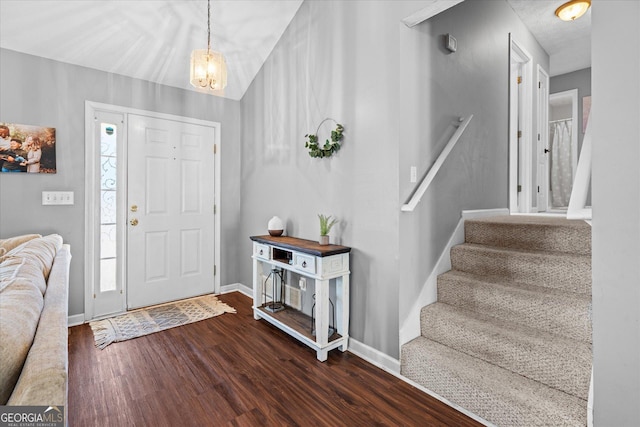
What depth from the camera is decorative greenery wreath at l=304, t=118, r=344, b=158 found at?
253cm

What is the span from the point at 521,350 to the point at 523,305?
12.6 inches

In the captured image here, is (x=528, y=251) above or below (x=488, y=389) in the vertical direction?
above

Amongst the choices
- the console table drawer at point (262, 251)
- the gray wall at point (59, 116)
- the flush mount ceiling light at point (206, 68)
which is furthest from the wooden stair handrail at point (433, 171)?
the gray wall at point (59, 116)

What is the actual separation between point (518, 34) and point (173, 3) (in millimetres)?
3695

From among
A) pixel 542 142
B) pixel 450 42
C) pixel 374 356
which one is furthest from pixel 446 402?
pixel 542 142

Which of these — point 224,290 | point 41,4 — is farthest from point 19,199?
point 224,290

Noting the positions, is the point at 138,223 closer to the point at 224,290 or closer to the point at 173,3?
the point at 224,290

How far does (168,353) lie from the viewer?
243 cm

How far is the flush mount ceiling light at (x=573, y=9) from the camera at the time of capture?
3076 millimetres

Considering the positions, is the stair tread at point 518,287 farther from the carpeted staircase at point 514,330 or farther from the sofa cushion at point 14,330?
the sofa cushion at point 14,330

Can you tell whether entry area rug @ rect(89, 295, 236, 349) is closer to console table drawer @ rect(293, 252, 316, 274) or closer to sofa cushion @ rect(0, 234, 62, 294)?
console table drawer @ rect(293, 252, 316, 274)

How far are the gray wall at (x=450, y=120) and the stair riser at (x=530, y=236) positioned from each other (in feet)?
0.77

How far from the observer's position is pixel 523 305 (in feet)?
6.44

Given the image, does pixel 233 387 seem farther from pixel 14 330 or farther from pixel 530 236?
A: pixel 530 236
